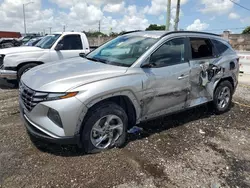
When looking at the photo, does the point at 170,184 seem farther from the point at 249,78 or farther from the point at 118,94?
the point at 249,78

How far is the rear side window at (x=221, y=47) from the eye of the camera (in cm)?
508

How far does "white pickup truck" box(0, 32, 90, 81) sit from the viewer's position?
724cm

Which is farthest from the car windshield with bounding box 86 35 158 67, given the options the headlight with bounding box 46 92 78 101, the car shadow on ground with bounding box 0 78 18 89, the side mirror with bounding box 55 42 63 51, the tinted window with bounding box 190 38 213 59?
the car shadow on ground with bounding box 0 78 18 89

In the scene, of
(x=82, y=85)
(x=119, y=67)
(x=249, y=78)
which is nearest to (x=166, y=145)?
(x=119, y=67)

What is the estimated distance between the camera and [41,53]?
24.9 feet

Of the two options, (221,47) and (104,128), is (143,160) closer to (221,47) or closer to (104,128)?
(104,128)

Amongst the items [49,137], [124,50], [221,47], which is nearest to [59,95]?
[49,137]

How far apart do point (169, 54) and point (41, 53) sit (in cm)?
494

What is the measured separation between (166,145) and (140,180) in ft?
3.51

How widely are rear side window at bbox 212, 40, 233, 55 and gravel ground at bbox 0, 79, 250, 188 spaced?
1.65 m

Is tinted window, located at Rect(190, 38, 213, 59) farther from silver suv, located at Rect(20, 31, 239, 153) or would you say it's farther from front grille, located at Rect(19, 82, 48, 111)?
front grille, located at Rect(19, 82, 48, 111)

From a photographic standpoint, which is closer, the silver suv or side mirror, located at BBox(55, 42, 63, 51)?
the silver suv

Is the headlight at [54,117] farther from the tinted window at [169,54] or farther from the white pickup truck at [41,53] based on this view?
the white pickup truck at [41,53]

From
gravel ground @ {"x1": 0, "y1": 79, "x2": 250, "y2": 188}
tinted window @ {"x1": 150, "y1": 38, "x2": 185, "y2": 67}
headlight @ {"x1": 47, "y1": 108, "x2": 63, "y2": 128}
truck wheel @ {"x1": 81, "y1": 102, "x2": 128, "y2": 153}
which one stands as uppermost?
tinted window @ {"x1": 150, "y1": 38, "x2": 185, "y2": 67}
